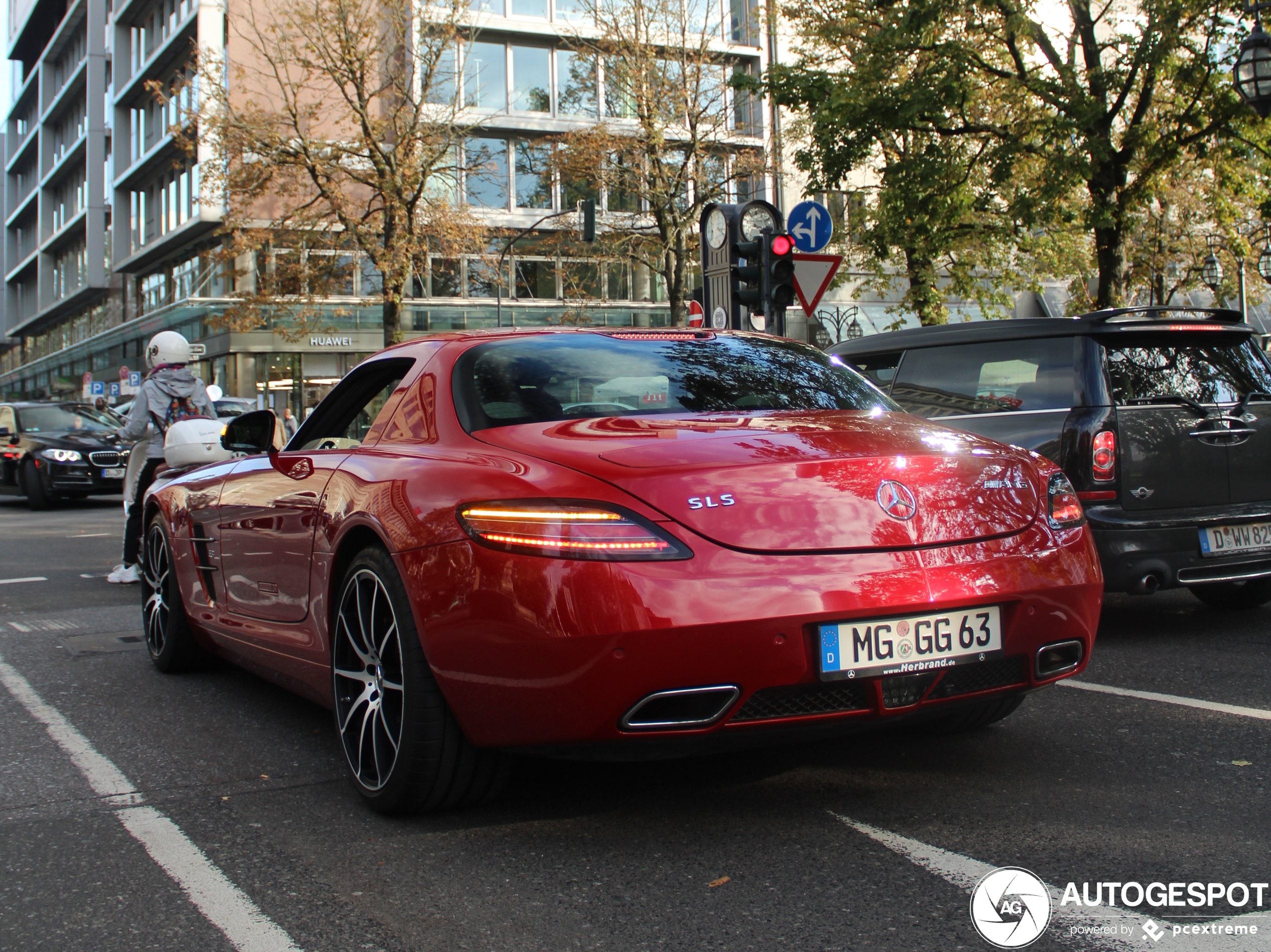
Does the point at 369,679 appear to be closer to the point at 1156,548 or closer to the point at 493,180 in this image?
the point at 1156,548

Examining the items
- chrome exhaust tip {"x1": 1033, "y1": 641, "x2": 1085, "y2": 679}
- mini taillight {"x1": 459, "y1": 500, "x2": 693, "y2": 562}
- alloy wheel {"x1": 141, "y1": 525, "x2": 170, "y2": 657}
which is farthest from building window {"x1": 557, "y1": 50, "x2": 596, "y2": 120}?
mini taillight {"x1": 459, "y1": 500, "x2": 693, "y2": 562}

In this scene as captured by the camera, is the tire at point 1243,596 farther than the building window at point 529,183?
No

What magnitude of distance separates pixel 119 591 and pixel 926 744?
6.73 metres

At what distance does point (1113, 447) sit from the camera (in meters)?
5.97

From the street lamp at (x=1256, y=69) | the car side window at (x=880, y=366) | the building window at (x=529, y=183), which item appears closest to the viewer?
the car side window at (x=880, y=366)

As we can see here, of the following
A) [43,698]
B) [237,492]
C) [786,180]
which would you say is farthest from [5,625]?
[786,180]

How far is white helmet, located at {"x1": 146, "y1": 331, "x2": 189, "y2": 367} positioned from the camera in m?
8.59

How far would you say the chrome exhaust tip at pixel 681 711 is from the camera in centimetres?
296

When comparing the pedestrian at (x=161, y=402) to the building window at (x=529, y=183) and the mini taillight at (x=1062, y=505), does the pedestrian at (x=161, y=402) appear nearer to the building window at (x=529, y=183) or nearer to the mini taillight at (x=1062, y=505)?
the mini taillight at (x=1062, y=505)

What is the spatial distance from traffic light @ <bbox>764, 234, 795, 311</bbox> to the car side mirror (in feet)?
23.3

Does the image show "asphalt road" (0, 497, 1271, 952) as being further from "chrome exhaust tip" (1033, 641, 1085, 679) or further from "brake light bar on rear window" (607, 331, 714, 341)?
"brake light bar on rear window" (607, 331, 714, 341)

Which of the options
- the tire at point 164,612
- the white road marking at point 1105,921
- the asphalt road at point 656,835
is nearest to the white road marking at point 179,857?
the asphalt road at point 656,835

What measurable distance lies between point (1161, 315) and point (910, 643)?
12.9 feet

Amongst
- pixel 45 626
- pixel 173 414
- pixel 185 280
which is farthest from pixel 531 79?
pixel 45 626
